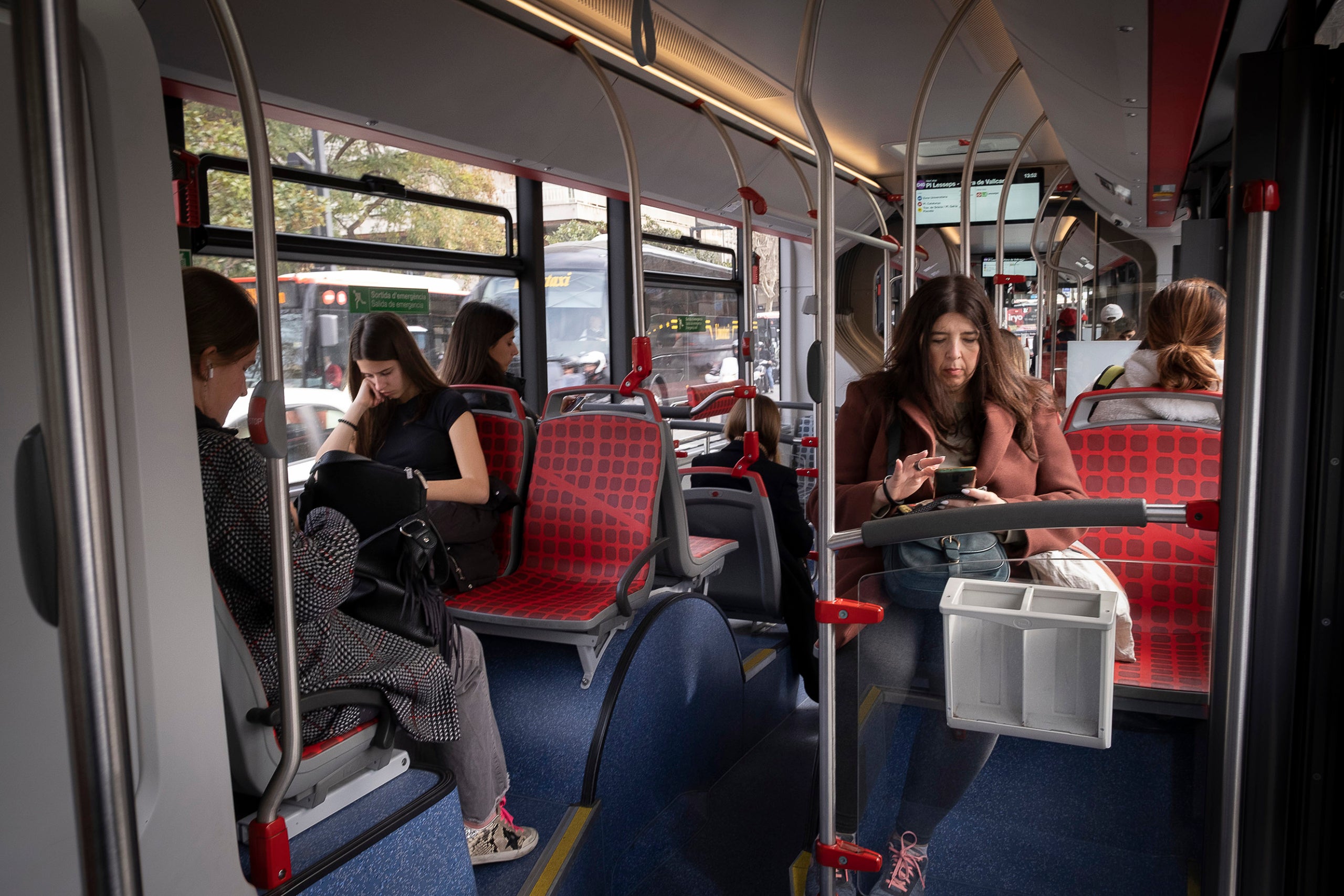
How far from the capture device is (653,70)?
161 inches

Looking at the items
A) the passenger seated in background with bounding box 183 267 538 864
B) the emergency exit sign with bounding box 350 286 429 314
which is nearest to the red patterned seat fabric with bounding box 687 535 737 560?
the emergency exit sign with bounding box 350 286 429 314

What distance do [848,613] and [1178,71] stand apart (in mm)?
2000

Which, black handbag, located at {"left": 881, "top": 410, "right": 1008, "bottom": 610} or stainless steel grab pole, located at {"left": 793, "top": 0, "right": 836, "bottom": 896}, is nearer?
black handbag, located at {"left": 881, "top": 410, "right": 1008, "bottom": 610}

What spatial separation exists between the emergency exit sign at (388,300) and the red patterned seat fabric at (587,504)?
0.90 meters

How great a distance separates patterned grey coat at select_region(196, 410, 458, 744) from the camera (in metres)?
1.57

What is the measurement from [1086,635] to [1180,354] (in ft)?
6.17

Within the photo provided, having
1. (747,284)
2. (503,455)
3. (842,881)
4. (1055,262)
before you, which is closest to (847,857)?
(842,881)

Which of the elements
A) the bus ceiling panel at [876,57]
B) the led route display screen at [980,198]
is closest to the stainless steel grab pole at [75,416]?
the bus ceiling panel at [876,57]

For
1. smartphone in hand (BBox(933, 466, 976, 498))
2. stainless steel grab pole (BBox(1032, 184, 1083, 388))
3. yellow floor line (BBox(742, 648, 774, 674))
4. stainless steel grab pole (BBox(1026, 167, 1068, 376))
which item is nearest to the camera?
smartphone in hand (BBox(933, 466, 976, 498))

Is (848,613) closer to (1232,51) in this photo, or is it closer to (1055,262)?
(1232,51)

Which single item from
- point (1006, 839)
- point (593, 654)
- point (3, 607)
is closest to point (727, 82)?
point (593, 654)

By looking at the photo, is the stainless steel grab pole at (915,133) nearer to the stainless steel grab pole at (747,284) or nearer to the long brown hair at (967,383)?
the long brown hair at (967,383)

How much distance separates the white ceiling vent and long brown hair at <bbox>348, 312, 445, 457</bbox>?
4.02 ft

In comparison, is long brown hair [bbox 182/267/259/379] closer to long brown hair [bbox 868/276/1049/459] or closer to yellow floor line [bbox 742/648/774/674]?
long brown hair [bbox 868/276/1049/459]
